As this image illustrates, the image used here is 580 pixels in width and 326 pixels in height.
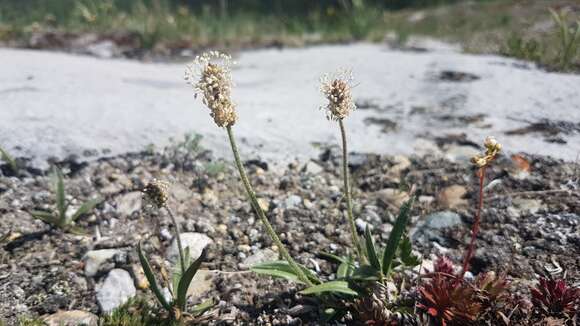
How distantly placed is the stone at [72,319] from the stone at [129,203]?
888 millimetres

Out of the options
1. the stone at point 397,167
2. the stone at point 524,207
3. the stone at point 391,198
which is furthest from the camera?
the stone at point 397,167

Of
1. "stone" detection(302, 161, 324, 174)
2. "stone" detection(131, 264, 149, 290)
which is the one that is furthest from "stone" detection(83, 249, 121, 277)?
"stone" detection(302, 161, 324, 174)

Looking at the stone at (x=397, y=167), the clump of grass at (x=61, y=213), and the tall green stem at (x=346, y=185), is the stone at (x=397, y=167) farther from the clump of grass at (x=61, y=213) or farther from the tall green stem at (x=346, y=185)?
the clump of grass at (x=61, y=213)

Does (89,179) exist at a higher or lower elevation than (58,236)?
higher

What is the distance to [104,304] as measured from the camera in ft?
8.02

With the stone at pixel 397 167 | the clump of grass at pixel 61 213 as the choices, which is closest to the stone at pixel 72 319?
the clump of grass at pixel 61 213

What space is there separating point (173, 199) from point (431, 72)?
3.63 meters

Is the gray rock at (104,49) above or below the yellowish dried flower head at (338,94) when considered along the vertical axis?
above

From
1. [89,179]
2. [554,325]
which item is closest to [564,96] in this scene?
[554,325]

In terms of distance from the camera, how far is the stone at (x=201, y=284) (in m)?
2.55

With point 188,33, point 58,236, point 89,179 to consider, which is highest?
point 188,33

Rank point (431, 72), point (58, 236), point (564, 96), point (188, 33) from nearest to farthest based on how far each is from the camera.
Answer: point (58, 236)
point (564, 96)
point (431, 72)
point (188, 33)

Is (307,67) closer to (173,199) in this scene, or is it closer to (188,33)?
(188,33)

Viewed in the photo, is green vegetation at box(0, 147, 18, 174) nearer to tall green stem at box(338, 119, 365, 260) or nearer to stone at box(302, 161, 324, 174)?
stone at box(302, 161, 324, 174)
